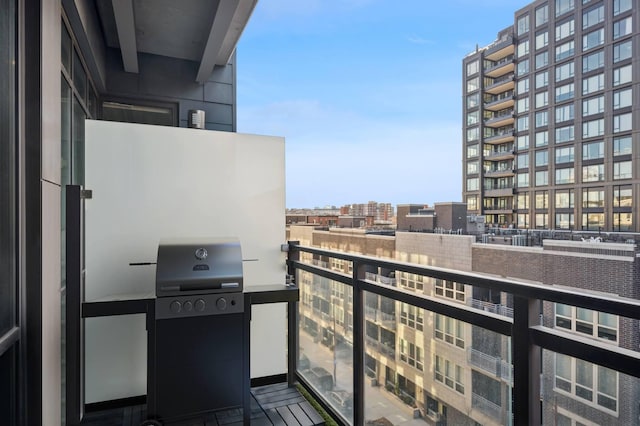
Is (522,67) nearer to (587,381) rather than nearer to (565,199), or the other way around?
(565,199)

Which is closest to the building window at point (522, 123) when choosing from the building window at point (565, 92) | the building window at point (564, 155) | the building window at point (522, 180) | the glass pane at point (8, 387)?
the building window at point (565, 92)

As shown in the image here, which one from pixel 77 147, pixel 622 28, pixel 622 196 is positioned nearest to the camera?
pixel 77 147

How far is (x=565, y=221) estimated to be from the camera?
22297 mm

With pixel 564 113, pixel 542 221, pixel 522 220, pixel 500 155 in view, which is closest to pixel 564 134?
pixel 564 113

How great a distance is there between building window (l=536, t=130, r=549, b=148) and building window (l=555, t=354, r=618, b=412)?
91.4 feet

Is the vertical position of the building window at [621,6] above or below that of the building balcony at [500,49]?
below

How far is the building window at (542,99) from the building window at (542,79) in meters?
0.49

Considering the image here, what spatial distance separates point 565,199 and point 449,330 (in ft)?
84.2

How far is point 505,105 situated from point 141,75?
29.3m

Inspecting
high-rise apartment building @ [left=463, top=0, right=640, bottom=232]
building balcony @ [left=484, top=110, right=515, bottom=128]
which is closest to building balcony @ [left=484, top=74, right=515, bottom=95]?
high-rise apartment building @ [left=463, top=0, right=640, bottom=232]

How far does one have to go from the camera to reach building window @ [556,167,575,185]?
73.1ft

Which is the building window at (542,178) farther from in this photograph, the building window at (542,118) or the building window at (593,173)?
Answer: the building window at (542,118)

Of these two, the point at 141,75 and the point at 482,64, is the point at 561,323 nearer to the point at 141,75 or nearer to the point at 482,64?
the point at 141,75

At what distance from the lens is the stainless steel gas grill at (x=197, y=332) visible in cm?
204
